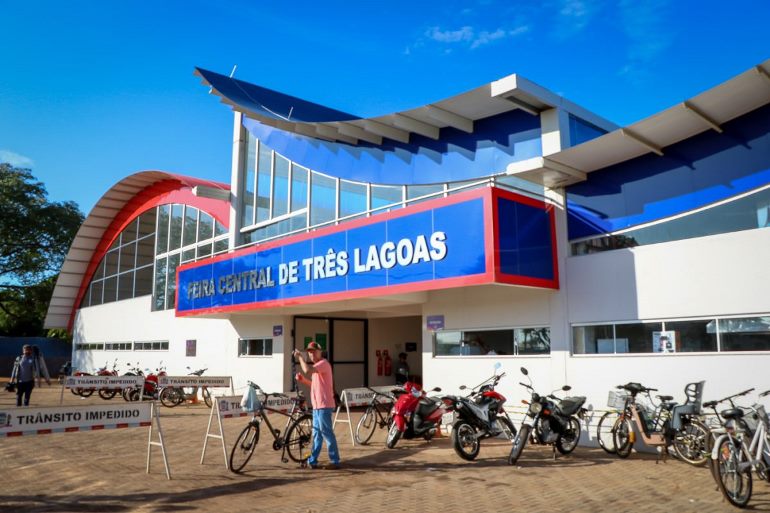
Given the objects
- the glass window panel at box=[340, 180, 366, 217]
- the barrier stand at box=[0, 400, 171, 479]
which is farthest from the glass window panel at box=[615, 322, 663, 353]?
the barrier stand at box=[0, 400, 171, 479]

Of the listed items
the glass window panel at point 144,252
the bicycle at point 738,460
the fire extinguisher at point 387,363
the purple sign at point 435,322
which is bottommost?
the bicycle at point 738,460

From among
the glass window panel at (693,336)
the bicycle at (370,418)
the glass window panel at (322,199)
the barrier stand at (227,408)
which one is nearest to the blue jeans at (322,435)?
the barrier stand at (227,408)

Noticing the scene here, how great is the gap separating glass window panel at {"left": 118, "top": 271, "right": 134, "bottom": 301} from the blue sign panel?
41.4ft

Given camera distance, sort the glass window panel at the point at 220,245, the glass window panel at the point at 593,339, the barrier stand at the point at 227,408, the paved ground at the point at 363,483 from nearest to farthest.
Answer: the paved ground at the point at 363,483, the barrier stand at the point at 227,408, the glass window panel at the point at 593,339, the glass window panel at the point at 220,245

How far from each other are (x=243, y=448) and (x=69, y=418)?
7.43 feet

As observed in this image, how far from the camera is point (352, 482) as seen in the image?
26.0 feet

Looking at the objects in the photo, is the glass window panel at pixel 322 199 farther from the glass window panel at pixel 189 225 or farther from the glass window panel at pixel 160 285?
the glass window panel at pixel 160 285

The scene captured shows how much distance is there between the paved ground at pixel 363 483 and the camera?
267 inches

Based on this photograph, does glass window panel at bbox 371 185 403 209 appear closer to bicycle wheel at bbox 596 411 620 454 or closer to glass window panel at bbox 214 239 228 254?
bicycle wheel at bbox 596 411 620 454

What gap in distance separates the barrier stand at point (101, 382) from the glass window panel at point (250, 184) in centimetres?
596

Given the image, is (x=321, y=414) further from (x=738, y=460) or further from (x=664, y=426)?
(x=738, y=460)

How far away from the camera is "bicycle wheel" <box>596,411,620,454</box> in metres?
9.76

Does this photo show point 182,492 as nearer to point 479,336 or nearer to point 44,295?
point 479,336

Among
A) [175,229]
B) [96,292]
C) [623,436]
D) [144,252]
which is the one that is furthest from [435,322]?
[96,292]
